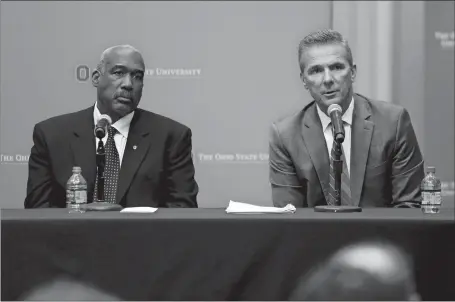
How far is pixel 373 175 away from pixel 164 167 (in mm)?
1135

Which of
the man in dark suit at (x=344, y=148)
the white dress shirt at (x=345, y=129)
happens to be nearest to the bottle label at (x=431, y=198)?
the man in dark suit at (x=344, y=148)

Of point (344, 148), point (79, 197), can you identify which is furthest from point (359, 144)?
point (79, 197)

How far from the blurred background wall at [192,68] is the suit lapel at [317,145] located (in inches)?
50.8

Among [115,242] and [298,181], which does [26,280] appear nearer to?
[115,242]

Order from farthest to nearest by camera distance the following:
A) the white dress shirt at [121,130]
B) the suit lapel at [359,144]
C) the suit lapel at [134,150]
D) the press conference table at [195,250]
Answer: the white dress shirt at [121,130] < the suit lapel at [134,150] < the suit lapel at [359,144] < the press conference table at [195,250]

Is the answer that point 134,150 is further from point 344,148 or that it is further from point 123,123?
point 344,148

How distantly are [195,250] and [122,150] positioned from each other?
132 centimetres

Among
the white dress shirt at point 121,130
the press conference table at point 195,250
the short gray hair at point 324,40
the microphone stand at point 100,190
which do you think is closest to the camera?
the press conference table at point 195,250

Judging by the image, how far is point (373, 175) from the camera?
3395mm

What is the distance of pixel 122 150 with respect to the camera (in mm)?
3732

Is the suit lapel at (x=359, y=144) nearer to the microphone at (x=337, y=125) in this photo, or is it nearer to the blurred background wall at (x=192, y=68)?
the microphone at (x=337, y=125)

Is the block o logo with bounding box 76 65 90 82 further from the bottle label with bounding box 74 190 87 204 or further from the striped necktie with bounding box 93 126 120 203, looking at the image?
the bottle label with bounding box 74 190 87 204

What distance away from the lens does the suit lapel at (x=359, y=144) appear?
336cm

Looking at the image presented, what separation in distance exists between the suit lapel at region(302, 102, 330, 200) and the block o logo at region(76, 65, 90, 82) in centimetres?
190
